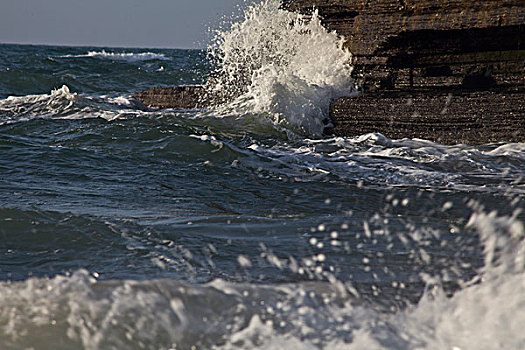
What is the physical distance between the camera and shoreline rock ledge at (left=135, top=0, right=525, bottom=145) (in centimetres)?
565

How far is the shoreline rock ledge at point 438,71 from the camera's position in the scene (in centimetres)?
565

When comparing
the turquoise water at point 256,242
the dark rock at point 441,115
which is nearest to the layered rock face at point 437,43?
the dark rock at point 441,115

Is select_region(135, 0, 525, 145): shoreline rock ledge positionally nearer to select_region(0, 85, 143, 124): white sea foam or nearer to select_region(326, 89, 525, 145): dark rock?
select_region(326, 89, 525, 145): dark rock

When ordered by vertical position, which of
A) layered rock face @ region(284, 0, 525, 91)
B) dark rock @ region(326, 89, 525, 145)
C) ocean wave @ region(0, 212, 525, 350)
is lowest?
ocean wave @ region(0, 212, 525, 350)

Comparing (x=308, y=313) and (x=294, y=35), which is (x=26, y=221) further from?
(x=294, y=35)

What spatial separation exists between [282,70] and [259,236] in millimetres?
5359

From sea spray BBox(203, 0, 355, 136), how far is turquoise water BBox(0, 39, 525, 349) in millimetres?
895

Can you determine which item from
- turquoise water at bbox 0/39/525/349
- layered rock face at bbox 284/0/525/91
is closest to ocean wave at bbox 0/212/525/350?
turquoise water at bbox 0/39/525/349

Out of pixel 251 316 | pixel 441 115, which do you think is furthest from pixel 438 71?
pixel 251 316

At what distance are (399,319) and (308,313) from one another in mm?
301

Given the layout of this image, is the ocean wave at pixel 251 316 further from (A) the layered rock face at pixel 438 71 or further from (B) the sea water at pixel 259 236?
(A) the layered rock face at pixel 438 71

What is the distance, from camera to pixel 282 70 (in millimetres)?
8078

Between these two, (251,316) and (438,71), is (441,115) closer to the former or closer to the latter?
(438,71)

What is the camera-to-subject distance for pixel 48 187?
413cm
